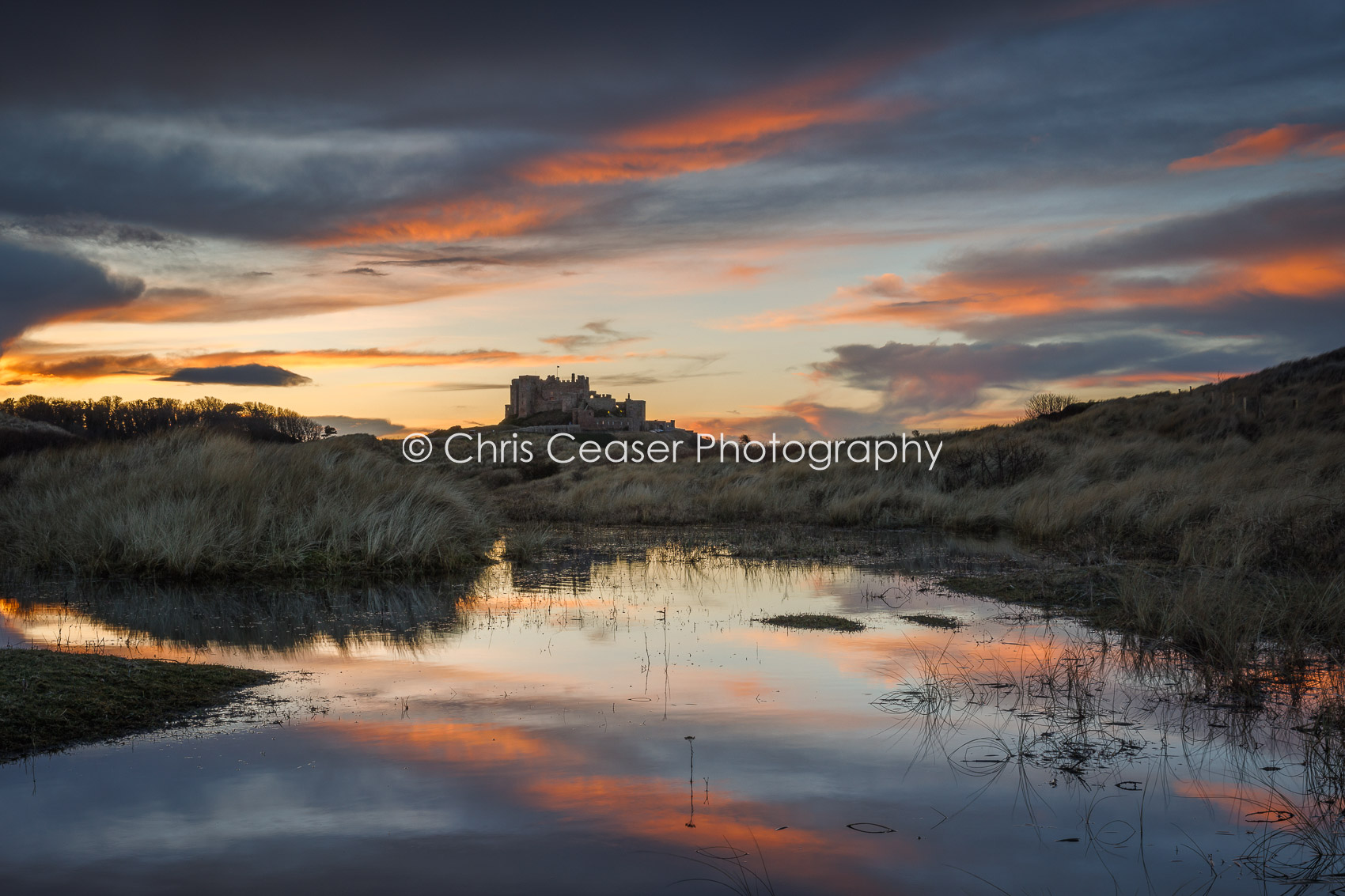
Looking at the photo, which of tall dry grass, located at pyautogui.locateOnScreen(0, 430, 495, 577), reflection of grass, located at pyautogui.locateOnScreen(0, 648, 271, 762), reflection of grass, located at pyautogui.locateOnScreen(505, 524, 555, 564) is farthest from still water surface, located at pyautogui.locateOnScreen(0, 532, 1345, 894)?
reflection of grass, located at pyautogui.locateOnScreen(505, 524, 555, 564)

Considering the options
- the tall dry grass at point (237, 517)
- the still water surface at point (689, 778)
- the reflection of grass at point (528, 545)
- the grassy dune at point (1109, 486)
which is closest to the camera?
the still water surface at point (689, 778)

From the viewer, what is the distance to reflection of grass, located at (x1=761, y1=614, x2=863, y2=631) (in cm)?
879

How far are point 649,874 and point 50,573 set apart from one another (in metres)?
11.9

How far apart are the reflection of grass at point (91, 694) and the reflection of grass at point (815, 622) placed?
4.36 metres

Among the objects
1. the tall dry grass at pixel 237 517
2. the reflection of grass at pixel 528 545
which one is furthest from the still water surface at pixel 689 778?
the reflection of grass at pixel 528 545

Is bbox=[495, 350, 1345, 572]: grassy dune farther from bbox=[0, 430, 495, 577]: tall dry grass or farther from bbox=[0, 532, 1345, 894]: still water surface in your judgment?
bbox=[0, 430, 495, 577]: tall dry grass

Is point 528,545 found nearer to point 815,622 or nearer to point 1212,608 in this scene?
point 815,622

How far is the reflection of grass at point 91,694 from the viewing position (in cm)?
519

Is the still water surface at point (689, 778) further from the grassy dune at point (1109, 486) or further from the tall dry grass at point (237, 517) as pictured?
the grassy dune at point (1109, 486)

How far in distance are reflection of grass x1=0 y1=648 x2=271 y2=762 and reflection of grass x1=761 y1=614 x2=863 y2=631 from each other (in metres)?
4.36

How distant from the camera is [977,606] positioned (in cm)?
1001

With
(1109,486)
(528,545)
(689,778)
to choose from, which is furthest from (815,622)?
(1109,486)

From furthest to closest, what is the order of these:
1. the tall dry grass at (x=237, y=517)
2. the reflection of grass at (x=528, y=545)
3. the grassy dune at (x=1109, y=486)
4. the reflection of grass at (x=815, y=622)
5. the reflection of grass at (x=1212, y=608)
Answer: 1. the reflection of grass at (x=528, y=545)
2. the tall dry grass at (x=237, y=517)
3. the grassy dune at (x=1109, y=486)
4. the reflection of grass at (x=815, y=622)
5. the reflection of grass at (x=1212, y=608)

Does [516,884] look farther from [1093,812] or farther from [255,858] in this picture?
[1093,812]
